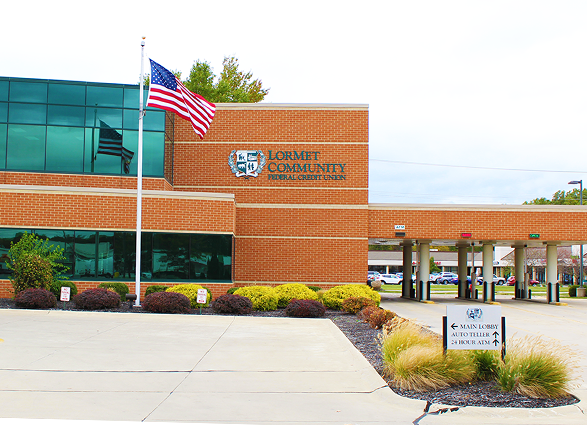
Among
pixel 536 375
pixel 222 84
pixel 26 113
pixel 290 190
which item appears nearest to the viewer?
pixel 536 375

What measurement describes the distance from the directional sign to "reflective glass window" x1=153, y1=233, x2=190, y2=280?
16.0 metres

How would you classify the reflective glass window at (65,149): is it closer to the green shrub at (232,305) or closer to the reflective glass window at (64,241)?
the reflective glass window at (64,241)

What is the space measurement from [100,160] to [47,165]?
2223 mm

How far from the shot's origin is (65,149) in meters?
24.4

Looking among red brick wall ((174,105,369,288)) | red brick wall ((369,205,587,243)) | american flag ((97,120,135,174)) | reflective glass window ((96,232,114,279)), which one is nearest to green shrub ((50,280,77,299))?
reflective glass window ((96,232,114,279))

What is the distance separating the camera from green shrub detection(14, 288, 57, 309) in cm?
1720

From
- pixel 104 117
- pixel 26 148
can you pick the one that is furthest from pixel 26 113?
pixel 104 117

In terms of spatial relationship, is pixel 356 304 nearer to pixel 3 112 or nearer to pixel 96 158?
pixel 96 158

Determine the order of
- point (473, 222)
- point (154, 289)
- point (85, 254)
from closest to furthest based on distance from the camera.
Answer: point (154, 289) < point (85, 254) < point (473, 222)

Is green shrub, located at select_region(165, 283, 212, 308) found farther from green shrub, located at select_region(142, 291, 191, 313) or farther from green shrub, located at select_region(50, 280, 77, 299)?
green shrub, located at select_region(50, 280, 77, 299)

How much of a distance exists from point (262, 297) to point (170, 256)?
5406 mm

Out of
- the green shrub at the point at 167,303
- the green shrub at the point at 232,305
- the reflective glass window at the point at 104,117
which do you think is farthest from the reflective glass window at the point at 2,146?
the green shrub at the point at 232,305

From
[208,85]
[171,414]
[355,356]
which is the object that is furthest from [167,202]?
[208,85]

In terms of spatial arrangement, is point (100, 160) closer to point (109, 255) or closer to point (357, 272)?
point (109, 255)
